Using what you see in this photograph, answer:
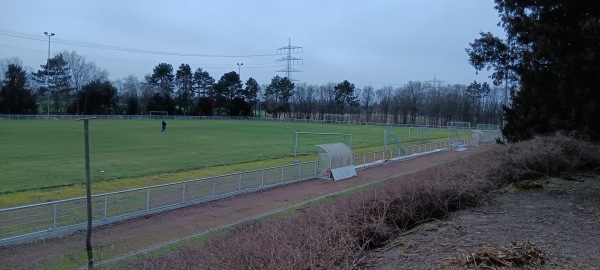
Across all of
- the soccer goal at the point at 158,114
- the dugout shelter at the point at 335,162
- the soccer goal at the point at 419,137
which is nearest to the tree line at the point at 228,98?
the soccer goal at the point at 158,114

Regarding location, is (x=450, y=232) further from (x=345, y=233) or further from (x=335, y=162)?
(x=335, y=162)

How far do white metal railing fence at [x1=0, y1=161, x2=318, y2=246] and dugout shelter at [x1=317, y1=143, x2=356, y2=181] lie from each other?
3371 mm

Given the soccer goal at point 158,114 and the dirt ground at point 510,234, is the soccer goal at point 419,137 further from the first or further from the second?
the soccer goal at point 158,114

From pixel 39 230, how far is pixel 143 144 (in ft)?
109

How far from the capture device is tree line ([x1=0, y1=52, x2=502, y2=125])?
10738 centimetres

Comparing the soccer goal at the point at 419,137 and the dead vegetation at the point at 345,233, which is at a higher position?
the dead vegetation at the point at 345,233

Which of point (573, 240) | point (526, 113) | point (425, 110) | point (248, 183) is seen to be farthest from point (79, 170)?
point (425, 110)

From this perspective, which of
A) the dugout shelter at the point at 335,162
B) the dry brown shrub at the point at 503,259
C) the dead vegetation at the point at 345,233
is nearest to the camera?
the dry brown shrub at the point at 503,259

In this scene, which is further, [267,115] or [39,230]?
[267,115]

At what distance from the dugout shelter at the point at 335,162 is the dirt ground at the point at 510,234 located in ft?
54.6

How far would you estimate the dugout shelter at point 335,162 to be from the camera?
87.9 feet

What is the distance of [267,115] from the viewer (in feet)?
525

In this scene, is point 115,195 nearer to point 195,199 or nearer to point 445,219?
point 195,199

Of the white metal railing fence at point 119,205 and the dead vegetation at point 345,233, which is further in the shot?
the white metal railing fence at point 119,205
